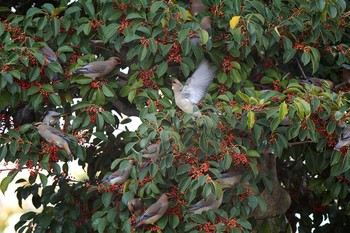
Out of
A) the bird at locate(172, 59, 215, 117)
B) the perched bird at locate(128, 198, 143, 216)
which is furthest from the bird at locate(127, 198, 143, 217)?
the bird at locate(172, 59, 215, 117)

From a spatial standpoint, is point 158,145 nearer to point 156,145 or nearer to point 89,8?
point 156,145

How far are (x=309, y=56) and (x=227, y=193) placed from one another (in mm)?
744

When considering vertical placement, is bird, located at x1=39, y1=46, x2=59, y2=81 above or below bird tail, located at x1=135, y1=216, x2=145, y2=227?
above

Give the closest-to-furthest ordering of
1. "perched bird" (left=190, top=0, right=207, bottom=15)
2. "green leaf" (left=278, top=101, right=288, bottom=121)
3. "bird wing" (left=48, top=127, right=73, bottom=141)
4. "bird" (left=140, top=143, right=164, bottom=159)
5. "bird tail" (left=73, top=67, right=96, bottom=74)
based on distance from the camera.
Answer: "green leaf" (left=278, top=101, right=288, bottom=121) < "bird" (left=140, top=143, right=164, bottom=159) < "bird wing" (left=48, top=127, right=73, bottom=141) < "bird tail" (left=73, top=67, right=96, bottom=74) < "perched bird" (left=190, top=0, right=207, bottom=15)

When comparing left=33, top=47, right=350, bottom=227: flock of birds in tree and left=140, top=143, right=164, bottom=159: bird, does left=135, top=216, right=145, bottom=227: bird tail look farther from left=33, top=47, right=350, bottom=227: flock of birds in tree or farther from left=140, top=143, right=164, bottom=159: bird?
left=140, top=143, right=164, bottom=159: bird

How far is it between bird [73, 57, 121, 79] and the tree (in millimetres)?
35

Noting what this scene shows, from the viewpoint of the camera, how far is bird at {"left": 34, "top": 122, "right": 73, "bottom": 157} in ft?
11.9

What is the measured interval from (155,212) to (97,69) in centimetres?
72

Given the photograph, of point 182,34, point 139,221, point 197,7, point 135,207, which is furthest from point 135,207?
point 197,7

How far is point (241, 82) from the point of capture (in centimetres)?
395

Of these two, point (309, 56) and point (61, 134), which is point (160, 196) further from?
point (309, 56)

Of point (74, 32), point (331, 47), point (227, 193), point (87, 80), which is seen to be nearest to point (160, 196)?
point (227, 193)

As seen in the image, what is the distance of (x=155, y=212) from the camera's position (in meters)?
3.54

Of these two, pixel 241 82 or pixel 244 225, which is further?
pixel 241 82
